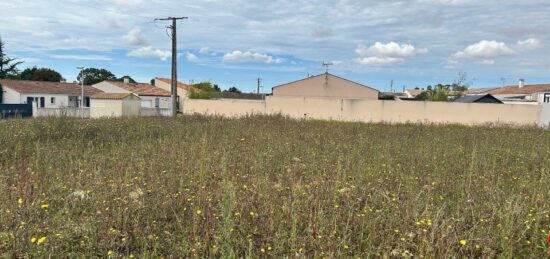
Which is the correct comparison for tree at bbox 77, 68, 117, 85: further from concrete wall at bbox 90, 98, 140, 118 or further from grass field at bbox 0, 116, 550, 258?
grass field at bbox 0, 116, 550, 258

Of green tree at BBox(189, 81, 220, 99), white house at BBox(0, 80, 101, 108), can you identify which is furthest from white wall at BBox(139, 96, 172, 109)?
white house at BBox(0, 80, 101, 108)

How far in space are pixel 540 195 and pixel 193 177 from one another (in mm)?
4659

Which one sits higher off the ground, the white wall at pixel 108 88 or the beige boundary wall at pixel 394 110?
the white wall at pixel 108 88

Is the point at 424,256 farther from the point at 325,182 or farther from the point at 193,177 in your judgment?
the point at 193,177

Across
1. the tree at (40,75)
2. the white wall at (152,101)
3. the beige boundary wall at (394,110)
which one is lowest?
the beige boundary wall at (394,110)

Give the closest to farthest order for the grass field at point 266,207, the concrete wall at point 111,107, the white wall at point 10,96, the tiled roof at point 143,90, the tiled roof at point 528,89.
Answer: the grass field at point 266,207
the concrete wall at point 111,107
the white wall at point 10,96
the tiled roof at point 528,89
the tiled roof at point 143,90

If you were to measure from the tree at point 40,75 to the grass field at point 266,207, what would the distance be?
199ft

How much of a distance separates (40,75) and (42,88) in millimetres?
22164

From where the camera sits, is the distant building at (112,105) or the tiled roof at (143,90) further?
the tiled roof at (143,90)

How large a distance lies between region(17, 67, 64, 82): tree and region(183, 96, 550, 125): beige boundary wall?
4262 cm

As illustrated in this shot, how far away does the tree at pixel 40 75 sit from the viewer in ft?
184

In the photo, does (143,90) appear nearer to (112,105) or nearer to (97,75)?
(112,105)

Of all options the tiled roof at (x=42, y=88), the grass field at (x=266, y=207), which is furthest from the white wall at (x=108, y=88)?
the grass field at (x=266, y=207)

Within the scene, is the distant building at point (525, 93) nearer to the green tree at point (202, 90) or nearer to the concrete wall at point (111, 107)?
the green tree at point (202, 90)
